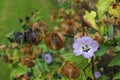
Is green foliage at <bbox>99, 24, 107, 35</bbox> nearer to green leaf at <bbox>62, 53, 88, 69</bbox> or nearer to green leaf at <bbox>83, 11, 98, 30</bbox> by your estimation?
green leaf at <bbox>83, 11, 98, 30</bbox>

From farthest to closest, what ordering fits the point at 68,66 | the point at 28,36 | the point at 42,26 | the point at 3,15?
1. the point at 3,15
2. the point at 28,36
3. the point at 42,26
4. the point at 68,66

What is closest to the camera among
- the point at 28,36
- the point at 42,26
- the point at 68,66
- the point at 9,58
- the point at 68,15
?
the point at 68,66

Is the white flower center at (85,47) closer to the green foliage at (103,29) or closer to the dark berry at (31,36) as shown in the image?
the green foliage at (103,29)

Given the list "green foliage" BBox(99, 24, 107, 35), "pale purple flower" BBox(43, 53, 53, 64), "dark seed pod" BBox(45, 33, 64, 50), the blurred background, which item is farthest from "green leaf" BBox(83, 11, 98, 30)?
the blurred background

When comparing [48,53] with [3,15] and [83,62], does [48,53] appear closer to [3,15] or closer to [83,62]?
[83,62]

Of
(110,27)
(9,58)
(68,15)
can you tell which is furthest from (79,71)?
(68,15)

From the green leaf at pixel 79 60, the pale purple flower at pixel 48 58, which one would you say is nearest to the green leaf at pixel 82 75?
the green leaf at pixel 79 60
